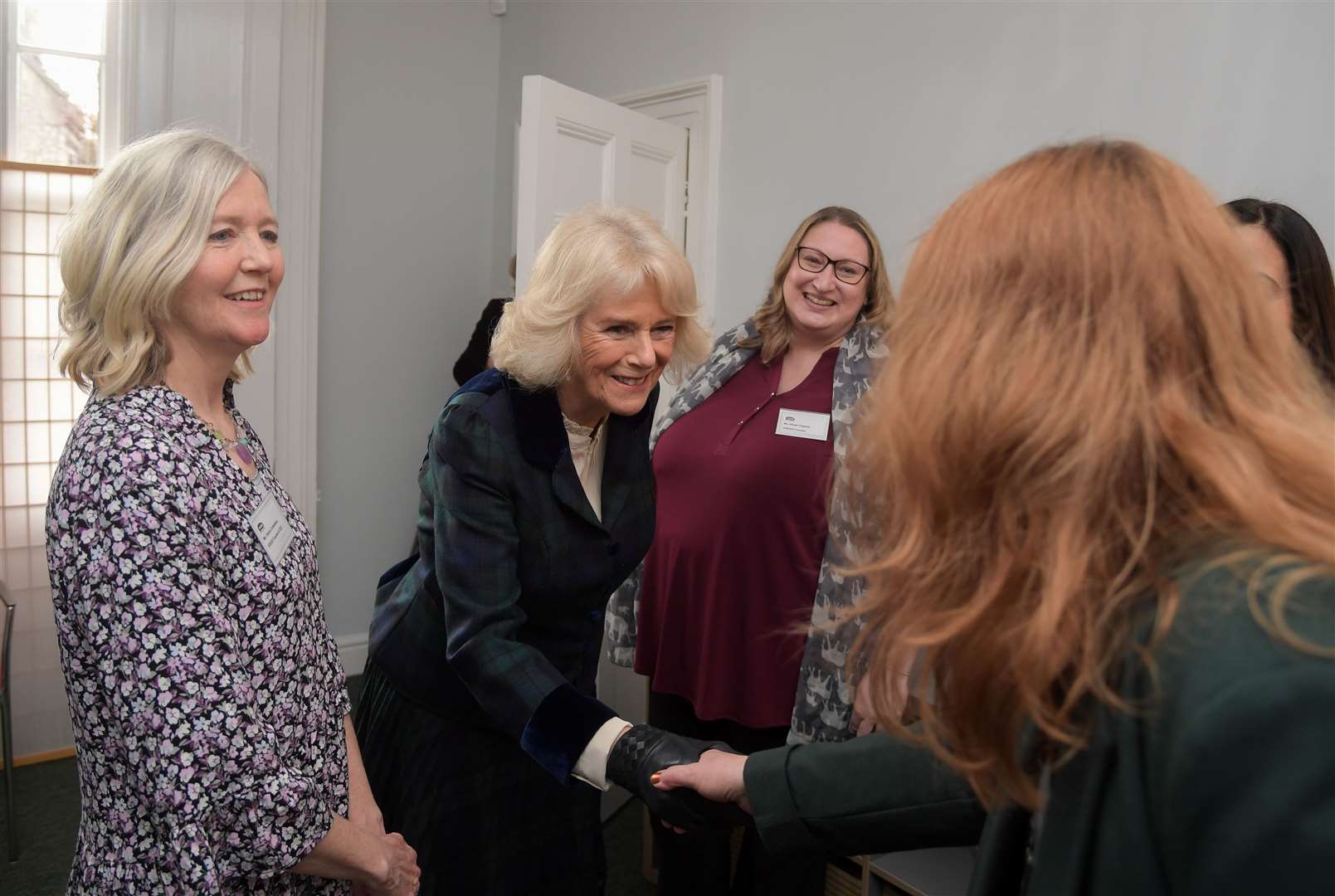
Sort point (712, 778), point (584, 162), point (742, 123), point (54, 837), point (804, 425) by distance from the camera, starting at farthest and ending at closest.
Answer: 1. point (742, 123)
2. point (584, 162)
3. point (54, 837)
4. point (804, 425)
5. point (712, 778)

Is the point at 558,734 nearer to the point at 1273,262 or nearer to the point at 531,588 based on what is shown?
the point at 531,588

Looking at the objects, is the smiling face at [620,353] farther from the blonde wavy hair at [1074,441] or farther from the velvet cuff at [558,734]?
the blonde wavy hair at [1074,441]

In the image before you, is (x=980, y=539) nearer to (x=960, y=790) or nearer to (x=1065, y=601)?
(x=1065, y=601)

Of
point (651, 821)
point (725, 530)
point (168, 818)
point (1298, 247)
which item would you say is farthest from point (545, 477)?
point (651, 821)

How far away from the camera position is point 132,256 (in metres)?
1.17

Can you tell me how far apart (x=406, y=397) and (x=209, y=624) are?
12.0 ft

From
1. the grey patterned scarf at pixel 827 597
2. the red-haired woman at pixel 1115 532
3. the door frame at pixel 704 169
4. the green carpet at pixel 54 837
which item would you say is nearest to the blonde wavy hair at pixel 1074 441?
the red-haired woman at pixel 1115 532

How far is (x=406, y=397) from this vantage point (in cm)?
463

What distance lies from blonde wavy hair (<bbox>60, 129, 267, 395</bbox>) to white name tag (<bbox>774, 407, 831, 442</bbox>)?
1.41 meters

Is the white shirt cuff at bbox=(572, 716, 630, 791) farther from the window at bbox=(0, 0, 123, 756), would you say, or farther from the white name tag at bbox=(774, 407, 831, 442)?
the window at bbox=(0, 0, 123, 756)

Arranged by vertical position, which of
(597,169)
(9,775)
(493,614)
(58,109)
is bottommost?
(9,775)

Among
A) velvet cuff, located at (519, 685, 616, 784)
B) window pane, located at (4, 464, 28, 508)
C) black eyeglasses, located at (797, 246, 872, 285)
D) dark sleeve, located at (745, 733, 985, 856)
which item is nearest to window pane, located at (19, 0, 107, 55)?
window pane, located at (4, 464, 28, 508)

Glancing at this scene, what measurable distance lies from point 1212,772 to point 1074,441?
7.9 inches

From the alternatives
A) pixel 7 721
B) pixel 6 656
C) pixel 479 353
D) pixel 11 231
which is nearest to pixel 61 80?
pixel 11 231
